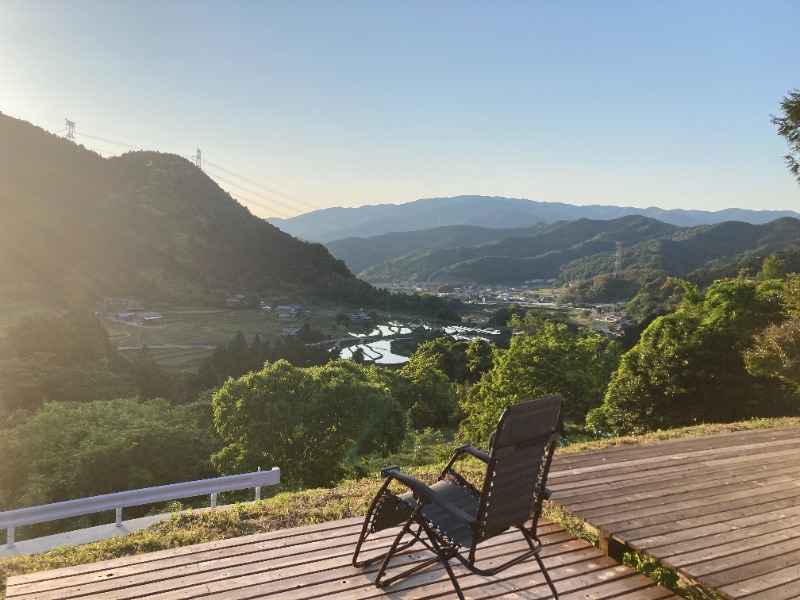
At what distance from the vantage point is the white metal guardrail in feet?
14.8

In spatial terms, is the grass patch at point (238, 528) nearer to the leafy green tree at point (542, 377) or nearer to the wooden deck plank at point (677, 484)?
the wooden deck plank at point (677, 484)

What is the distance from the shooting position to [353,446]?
16.0 meters

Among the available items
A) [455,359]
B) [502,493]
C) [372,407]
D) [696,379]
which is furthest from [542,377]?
[455,359]

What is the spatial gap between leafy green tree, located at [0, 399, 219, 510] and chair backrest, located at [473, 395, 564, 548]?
18875 mm

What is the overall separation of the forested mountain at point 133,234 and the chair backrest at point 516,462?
9930cm

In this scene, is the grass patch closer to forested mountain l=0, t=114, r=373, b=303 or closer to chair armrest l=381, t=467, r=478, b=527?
chair armrest l=381, t=467, r=478, b=527

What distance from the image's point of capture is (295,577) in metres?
2.91

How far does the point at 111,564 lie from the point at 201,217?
137084 millimetres

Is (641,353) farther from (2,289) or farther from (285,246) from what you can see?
(285,246)

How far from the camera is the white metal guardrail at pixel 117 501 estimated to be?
14.8 feet

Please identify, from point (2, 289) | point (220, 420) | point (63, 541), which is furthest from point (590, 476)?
point (2, 289)

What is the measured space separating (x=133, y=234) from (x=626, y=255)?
129 meters

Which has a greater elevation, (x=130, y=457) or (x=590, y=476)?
(x=590, y=476)

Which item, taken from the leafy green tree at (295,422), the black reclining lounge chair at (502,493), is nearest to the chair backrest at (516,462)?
the black reclining lounge chair at (502,493)
